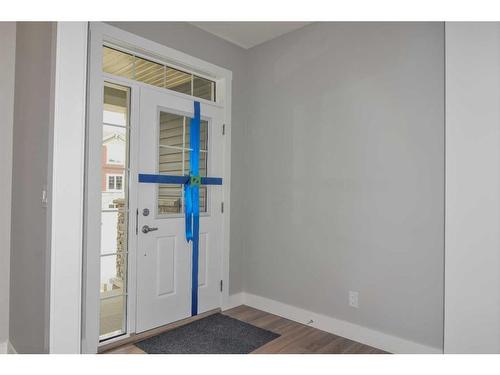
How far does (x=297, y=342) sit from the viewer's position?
2.65 metres

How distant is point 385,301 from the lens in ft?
8.42

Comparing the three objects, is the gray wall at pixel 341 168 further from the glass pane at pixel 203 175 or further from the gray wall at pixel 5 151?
the gray wall at pixel 5 151

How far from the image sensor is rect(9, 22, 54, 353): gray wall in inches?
69.7

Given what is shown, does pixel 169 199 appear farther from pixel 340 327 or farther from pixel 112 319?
pixel 340 327

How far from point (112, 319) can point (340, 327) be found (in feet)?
6.48

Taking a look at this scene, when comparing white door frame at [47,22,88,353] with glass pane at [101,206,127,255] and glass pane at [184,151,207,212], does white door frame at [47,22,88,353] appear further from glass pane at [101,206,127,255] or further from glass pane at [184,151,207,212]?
glass pane at [184,151,207,212]

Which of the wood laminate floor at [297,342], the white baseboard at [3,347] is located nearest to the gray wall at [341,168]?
the wood laminate floor at [297,342]

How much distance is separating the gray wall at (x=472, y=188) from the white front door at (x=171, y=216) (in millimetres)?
2147

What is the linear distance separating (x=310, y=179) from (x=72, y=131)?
2048 millimetres

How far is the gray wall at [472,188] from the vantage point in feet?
5.20

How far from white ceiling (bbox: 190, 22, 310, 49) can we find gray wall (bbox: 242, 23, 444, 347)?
0.31 ft
